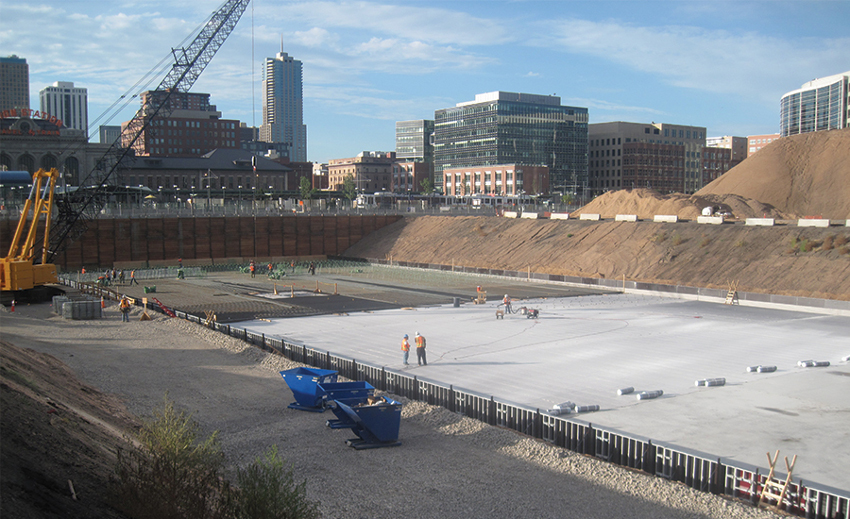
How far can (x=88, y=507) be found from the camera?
11703 mm

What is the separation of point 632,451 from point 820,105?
192 meters

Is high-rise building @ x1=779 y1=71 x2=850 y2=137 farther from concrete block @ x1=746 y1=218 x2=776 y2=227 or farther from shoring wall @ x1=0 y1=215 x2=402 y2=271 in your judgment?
shoring wall @ x1=0 y1=215 x2=402 y2=271

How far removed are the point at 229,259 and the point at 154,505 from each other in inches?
2917

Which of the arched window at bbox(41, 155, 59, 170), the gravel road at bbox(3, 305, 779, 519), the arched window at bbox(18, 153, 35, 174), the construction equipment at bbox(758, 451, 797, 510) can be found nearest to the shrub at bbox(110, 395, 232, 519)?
the gravel road at bbox(3, 305, 779, 519)

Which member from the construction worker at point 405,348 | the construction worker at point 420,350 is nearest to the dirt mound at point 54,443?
the construction worker at point 405,348

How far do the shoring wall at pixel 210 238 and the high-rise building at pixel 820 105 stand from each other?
115 metres

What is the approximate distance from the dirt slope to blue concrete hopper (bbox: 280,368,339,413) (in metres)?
38.8

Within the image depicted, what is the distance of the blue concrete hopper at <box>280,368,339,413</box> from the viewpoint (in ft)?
70.6

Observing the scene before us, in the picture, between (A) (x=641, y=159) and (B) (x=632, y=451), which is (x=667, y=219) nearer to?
(B) (x=632, y=451)

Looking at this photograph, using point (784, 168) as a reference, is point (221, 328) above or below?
below

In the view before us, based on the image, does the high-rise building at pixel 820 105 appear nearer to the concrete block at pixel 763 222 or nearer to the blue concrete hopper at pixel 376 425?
the concrete block at pixel 763 222

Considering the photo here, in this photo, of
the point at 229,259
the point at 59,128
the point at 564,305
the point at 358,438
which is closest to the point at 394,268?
the point at 229,259

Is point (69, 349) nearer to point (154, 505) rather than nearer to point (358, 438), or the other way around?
point (358, 438)

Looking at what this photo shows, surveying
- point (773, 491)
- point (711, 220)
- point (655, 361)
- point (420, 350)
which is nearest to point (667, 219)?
point (711, 220)
